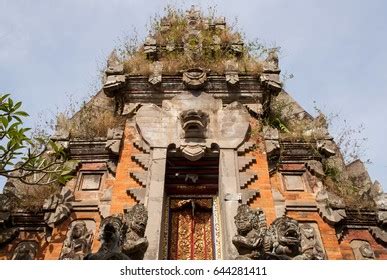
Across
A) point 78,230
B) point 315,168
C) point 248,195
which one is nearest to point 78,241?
point 78,230

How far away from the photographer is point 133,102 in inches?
438

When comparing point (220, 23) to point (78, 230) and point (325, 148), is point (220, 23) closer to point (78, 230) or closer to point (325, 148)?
point (325, 148)

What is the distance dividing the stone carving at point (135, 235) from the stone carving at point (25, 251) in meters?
2.65

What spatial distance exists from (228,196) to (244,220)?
1284mm

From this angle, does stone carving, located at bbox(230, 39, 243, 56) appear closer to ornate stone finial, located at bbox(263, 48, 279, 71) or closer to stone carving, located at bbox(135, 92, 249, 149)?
ornate stone finial, located at bbox(263, 48, 279, 71)

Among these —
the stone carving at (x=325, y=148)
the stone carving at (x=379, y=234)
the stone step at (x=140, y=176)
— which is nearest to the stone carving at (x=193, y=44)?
the stone carving at (x=325, y=148)

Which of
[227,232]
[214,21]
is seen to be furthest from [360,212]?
[214,21]

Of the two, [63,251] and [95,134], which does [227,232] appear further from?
[95,134]

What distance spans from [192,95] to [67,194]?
148 inches

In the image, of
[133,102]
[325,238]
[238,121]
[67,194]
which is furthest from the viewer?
[133,102]

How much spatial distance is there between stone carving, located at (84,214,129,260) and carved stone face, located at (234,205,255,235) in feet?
6.26

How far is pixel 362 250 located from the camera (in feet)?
30.0

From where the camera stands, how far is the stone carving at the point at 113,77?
439 inches

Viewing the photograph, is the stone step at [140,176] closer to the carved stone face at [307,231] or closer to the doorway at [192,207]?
the doorway at [192,207]
